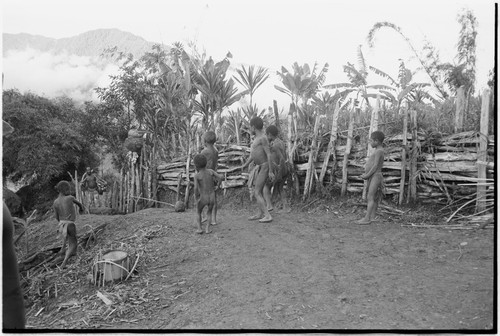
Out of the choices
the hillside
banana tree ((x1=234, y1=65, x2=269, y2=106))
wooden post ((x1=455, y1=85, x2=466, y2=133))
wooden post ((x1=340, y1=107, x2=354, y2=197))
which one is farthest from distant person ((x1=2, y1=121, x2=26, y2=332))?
banana tree ((x1=234, y1=65, x2=269, y2=106))

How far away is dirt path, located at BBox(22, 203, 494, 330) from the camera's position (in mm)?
2855

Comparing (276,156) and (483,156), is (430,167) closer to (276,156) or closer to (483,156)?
(483,156)

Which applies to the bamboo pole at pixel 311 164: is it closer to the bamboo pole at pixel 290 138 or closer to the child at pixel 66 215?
the bamboo pole at pixel 290 138

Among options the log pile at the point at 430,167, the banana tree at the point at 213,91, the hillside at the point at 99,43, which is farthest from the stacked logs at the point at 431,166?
the hillside at the point at 99,43

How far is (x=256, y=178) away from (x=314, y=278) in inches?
87.6

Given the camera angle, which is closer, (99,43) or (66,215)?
(66,215)

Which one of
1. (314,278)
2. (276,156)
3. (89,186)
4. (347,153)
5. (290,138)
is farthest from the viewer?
(89,186)

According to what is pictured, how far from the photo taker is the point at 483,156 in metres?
4.65

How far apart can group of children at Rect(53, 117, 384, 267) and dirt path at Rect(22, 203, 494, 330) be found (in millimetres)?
335

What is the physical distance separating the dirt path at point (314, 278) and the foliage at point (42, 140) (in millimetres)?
5832

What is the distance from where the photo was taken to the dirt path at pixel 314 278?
9.37 ft

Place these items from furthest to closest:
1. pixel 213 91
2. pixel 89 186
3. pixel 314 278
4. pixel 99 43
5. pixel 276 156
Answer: pixel 99 43
pixel 89 186
pixel 213 91
pixel 276 156
pixel 314 278

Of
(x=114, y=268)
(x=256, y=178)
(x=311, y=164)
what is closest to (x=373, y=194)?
(x=311, y=164)

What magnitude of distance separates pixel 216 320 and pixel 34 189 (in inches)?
363
